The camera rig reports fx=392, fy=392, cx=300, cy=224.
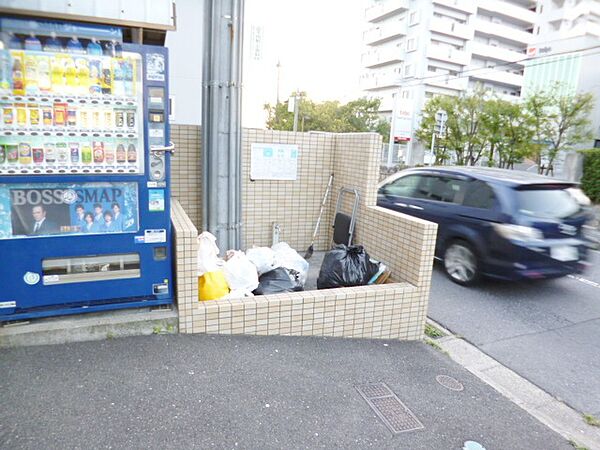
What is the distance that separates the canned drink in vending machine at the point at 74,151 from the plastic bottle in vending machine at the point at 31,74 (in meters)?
0.39

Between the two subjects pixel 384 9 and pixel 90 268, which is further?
pixel 384 9

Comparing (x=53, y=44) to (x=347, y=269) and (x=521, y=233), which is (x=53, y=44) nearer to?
(x=347, y=269)

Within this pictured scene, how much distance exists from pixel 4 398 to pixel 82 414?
0.52m

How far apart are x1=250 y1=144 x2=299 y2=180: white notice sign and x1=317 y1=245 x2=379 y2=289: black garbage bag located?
1729mm

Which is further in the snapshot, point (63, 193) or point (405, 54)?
point (405, 54)

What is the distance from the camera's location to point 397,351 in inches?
139

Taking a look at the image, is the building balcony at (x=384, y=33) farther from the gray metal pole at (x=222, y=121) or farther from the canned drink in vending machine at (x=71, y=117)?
the canned drink in vending machine at (x=71, y=117)

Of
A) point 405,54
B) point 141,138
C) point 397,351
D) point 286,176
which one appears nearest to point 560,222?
point 397,351

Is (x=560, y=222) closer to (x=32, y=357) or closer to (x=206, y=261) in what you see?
(x=206, y=261)

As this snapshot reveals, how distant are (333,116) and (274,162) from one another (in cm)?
3413

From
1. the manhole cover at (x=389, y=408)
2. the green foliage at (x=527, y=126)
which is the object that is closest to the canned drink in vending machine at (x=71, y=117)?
the manhole cover at (x=389, y=408)

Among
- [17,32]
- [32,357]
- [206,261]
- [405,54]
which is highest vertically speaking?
[405,54]

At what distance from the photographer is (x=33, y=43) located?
2627 mm

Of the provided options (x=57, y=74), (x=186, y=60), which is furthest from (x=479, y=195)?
(x=186, y=60)
